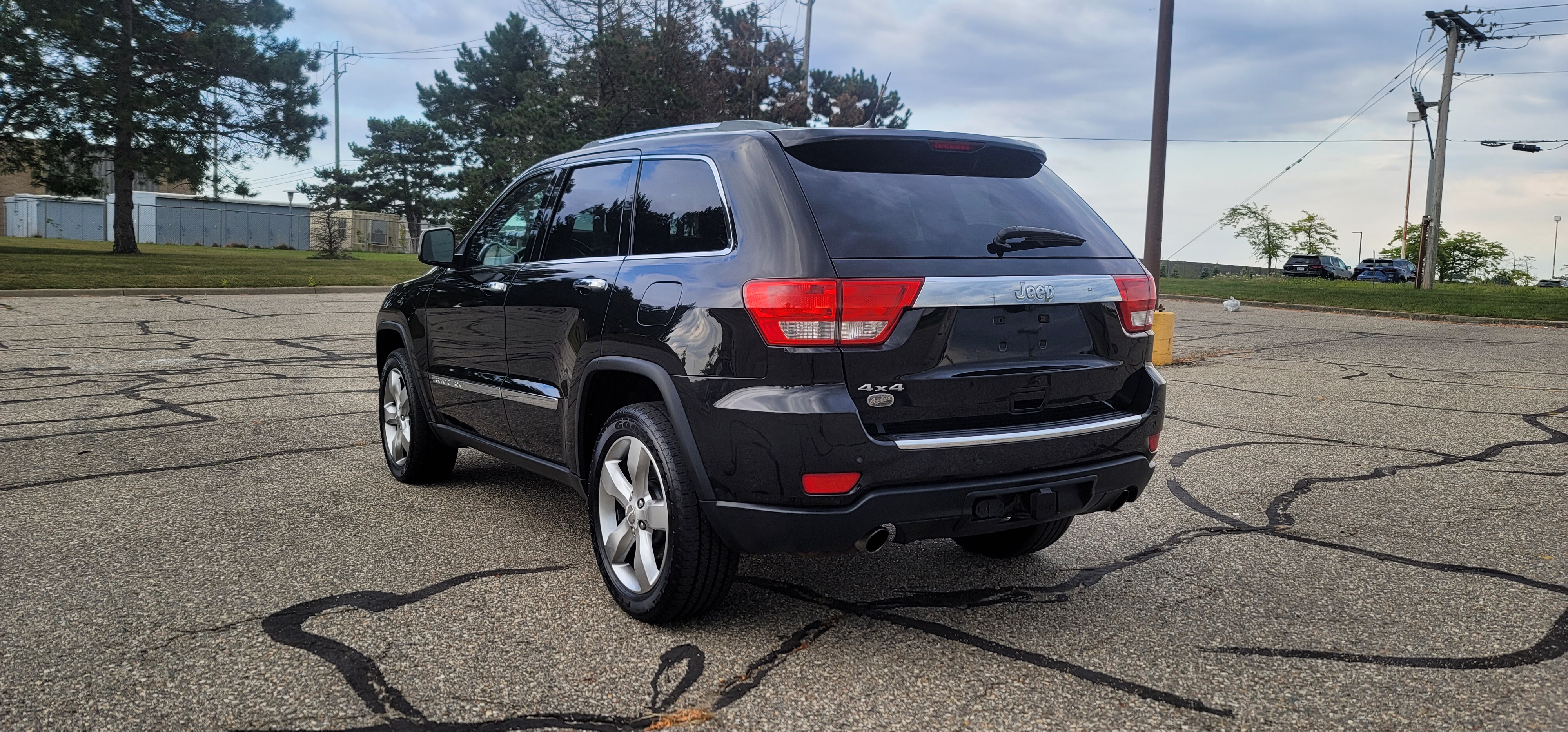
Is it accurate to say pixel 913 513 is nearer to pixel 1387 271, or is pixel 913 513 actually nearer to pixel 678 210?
pixel 678 210

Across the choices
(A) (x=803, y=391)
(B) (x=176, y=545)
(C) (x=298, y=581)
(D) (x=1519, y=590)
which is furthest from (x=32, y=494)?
(D) (x=1519, y=590)

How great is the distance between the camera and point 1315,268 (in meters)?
56.7

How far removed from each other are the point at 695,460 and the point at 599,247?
1.26 meters

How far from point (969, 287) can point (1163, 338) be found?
9581 mm

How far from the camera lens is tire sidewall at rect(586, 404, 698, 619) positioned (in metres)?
3.58

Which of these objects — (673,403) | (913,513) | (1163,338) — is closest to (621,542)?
(673,403)

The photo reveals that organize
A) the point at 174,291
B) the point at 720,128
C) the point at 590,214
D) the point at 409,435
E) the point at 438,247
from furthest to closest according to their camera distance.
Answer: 1. the point at 174,291
2. the point at 409,435
3. the point at 438,247
4. the point at 590,214
5. the point at 720,128

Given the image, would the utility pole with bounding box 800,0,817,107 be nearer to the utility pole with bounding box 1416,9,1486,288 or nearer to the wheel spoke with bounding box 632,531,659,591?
the utility pole with bounding box 1416,9,1486,288

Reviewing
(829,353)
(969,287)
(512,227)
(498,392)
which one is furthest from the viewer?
(512,227)

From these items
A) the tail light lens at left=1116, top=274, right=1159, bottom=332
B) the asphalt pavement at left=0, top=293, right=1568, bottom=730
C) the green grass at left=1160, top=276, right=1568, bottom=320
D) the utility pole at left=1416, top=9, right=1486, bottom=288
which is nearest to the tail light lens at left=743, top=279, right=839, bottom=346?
the asphalt pavement at left=0, top=293, right=1568, bottom=730

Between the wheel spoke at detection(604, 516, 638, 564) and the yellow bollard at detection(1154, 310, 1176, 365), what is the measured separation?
370 inches

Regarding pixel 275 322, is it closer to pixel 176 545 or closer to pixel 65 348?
pixel 65 348

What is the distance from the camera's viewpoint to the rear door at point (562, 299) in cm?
425

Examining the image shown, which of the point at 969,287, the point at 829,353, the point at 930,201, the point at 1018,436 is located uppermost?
the point at 930,201
